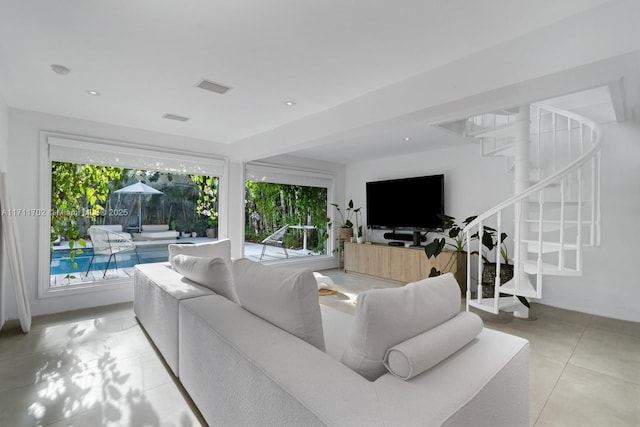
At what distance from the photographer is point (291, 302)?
1.45 meters

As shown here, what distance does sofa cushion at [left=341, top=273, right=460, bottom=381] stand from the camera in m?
1.17

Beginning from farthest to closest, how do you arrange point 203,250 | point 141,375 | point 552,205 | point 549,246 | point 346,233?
1. point 346,233
2. point 203,250
3. point 552,205
4. point 549,246
5. point 141,375

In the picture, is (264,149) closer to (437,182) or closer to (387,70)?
(387,70)

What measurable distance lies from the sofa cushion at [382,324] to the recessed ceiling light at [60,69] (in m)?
2.95

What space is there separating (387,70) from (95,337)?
3514 mm

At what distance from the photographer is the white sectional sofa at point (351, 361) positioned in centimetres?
98

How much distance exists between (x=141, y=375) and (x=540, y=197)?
356cm

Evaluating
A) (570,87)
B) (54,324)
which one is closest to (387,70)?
(570,87)

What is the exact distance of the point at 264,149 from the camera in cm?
439

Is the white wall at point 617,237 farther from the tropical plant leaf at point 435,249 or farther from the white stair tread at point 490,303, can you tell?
the tropical plant leaf at point 435,249

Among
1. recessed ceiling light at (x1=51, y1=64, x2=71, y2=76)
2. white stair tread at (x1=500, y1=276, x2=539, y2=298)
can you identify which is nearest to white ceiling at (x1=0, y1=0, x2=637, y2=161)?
recessed ceiling light at (x1=51, y1=64, x2=71, y2=76)

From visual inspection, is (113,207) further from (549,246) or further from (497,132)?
(549,246)

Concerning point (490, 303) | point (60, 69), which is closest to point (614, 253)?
point (490, 303)

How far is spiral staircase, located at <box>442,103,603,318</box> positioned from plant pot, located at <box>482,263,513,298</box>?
0.06 meters
